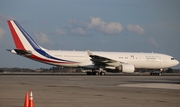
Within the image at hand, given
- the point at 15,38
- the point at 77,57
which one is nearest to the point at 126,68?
the point at 77,57

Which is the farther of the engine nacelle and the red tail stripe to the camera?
the engine nacelle

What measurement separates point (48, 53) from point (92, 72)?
294 inches

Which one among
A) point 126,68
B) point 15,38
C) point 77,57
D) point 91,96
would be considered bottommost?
point 91,96

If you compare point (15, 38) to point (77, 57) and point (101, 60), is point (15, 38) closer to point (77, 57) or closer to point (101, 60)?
point (77, 57)

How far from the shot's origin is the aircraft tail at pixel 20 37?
47.9 metres

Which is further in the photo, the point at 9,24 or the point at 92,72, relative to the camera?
the point at 92,72

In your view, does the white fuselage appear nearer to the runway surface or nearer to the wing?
the wing

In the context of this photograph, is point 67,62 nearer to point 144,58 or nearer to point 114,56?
point 114,56

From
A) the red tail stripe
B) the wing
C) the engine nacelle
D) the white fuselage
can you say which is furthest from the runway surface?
the white fuselage

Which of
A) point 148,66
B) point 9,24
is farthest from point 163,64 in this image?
point 9,24

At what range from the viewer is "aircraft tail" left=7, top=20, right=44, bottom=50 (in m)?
47.9

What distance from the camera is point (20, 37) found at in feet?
158

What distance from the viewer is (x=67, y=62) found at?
49375 millimetres

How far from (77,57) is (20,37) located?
27.7ft
